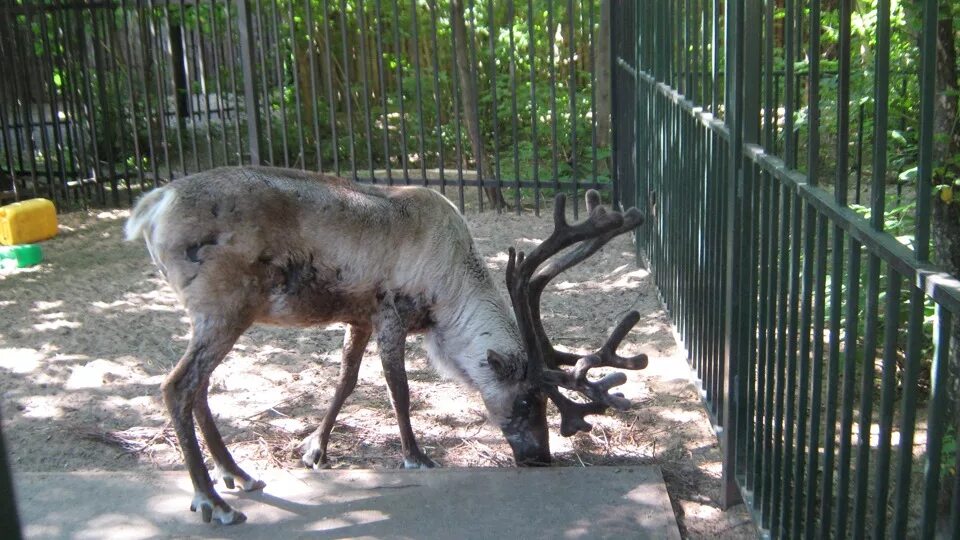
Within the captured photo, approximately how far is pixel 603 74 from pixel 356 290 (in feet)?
23.2

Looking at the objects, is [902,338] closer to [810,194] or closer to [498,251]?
[810,194]

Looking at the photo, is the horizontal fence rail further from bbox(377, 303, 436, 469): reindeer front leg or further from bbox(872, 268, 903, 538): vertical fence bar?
bbox(872, 268, 903, 538): vertical fence bar

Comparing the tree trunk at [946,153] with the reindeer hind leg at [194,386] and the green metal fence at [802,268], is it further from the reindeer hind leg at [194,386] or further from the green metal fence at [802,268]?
the reindeer hind leg at [194,386]

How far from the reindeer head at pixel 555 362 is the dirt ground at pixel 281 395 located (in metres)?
0.32

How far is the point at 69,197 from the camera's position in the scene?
11.0 metres

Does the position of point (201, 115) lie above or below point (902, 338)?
above

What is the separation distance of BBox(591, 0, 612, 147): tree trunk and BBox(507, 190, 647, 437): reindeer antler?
5763mm

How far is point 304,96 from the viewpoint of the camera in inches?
592

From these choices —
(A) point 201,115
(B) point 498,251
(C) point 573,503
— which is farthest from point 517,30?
(C) point 573,503

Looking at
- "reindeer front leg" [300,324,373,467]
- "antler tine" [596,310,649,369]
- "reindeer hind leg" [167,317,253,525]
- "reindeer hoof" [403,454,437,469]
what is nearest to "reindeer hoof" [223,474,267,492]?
"reindeer hind leg" [167,317,253,525]

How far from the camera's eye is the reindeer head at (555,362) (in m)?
4.44

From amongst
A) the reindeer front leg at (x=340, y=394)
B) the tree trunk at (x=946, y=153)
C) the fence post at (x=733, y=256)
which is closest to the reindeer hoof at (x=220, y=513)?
the reindeer front leg at (x=340, y=394)

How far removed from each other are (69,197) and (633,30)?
22.2 feet

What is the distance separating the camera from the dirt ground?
4.96 meters
